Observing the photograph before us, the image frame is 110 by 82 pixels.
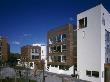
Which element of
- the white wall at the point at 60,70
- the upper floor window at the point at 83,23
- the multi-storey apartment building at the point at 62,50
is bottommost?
the white wall at the point at 60,70

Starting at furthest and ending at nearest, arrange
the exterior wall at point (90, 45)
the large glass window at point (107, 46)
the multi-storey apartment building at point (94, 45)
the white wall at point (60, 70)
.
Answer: the white wall at point (60, 70)
the large glass window at point (107, 46)
the exterior wall at point (90, 45)
the multi-storey apartment building at point (94, 45)

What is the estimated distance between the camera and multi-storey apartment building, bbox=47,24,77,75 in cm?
5038

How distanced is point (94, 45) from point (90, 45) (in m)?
1.24

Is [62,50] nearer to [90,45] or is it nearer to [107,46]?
[90,45]

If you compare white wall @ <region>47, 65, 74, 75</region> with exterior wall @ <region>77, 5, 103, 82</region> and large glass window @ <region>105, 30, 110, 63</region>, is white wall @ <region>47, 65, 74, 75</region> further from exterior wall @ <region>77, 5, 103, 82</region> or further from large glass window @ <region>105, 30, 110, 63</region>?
large glass window @ <region>105, 30, 110, 63</region>

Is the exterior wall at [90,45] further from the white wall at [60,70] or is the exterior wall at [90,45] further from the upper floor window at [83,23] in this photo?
the white wall at [60,70]

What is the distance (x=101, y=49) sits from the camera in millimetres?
37344

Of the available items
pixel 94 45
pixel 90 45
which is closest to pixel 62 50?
pixel 90 45

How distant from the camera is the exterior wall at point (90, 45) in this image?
37.8 m

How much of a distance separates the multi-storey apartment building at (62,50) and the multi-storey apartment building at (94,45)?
6271mm

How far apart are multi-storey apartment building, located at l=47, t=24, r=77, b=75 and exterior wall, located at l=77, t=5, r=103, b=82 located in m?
5.81

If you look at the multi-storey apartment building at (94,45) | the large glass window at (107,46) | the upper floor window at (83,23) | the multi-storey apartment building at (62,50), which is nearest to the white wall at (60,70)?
the multi-storey apartment building at (62,50)

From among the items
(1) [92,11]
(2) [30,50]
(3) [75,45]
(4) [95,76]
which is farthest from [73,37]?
(2) [30,50]

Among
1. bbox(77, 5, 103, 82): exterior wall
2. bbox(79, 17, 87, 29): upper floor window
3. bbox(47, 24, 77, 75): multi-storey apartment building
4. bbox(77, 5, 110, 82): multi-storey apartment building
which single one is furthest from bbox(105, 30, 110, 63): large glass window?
bbox(47, 24, 77, 75): multi-storey apartment building
